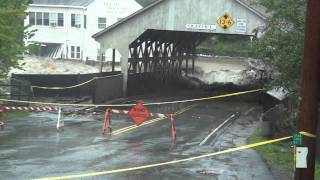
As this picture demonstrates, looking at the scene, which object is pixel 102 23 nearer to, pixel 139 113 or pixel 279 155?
pixel 139 113

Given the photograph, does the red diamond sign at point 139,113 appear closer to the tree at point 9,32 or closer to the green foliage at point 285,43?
the green foliage at point 285,43

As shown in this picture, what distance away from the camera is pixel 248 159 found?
15.4 metres

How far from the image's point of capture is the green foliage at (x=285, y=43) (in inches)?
584

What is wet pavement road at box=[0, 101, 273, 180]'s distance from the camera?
13.0m

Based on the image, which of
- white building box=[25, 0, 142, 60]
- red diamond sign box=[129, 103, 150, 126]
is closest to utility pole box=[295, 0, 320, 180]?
red diamond sign box=[129, 103, 150, 126]

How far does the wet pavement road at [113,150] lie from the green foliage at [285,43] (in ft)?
8.00

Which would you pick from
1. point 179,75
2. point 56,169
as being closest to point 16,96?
point 56,169

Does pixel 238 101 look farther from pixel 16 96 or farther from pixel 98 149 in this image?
pixel 98 149

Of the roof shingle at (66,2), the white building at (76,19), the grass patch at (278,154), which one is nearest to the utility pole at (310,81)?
the grass patch at (278,154)

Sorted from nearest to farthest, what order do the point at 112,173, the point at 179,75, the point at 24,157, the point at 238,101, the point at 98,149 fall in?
the point at 112,173
the point at 24,157
the point at 98,149
the point at 238,101
the point at 179,75

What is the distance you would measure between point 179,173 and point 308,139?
4.54 meters

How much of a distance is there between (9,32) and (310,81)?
17.2 metres

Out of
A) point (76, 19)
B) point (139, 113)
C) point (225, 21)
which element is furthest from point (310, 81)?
point (76, 19)

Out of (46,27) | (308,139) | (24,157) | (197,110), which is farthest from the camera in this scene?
(46,27)
